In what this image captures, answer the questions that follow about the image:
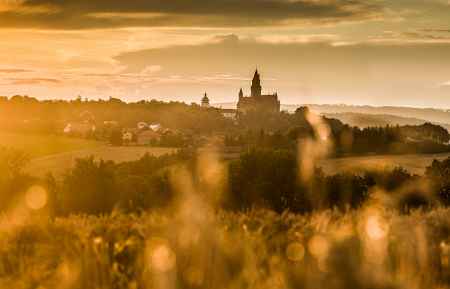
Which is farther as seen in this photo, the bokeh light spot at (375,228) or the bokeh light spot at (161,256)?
the bokeh light spot at (375,228)

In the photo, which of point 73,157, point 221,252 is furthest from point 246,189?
point 73,157

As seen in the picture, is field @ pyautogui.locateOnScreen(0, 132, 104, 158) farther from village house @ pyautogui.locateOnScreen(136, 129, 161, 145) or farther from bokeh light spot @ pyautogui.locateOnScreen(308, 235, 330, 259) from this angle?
bokeh light spot @ pyautogui.locateOnScreen(308, 235, 330, 259)

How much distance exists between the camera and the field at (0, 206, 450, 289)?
819cm

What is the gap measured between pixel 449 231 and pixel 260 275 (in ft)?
15.3

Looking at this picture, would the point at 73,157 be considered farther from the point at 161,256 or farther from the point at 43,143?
the point at 161,256

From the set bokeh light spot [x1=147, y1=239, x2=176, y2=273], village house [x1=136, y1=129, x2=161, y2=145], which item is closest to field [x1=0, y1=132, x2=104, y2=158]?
village house [x1=136, y1=129, x2=161, y2=145]

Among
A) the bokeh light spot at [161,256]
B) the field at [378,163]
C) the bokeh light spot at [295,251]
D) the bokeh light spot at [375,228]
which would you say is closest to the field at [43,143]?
the field at [378,163]

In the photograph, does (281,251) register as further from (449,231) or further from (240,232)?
(449,231)

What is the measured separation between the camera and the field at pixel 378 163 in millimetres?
79750

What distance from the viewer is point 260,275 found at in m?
8.17

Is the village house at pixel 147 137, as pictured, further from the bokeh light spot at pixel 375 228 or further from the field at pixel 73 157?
the bokeh light spot at pixel 375 228

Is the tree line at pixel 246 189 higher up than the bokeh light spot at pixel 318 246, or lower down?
lower down

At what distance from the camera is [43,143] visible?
5453 inches

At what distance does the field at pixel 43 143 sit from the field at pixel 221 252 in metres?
108
